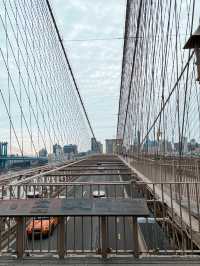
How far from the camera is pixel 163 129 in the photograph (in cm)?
1245

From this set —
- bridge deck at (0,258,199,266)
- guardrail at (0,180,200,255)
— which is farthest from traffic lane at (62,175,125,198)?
bridge deck at (0,258,199,266)

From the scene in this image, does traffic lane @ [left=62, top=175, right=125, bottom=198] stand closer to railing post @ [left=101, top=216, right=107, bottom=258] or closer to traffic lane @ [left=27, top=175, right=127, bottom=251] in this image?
traffic lane @ [left=27, top=175, right=127, bottom=251]

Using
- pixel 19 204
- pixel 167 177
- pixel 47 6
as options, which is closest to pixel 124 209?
pixel 19 204

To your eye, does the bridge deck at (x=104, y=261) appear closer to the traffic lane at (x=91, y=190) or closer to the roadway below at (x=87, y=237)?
the roadway below at (x=87, y=237)

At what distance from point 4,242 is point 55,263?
3.81ft

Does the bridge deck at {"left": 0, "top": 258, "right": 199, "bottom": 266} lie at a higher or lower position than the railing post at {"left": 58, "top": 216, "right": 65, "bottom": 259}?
lower

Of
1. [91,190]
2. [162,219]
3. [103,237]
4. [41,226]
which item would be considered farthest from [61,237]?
[162,219]

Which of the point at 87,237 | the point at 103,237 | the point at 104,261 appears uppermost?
the point at 103,237

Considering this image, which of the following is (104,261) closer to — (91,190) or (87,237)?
(91,190)

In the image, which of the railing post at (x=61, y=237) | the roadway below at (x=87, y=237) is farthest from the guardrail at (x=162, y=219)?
the railing post at (x=61, y=237)

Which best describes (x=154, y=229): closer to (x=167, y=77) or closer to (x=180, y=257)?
(x=180, y=257)

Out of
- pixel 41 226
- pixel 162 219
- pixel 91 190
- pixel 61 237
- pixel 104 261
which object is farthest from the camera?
pixel 162 219

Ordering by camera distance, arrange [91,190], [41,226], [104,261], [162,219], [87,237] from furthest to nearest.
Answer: [87,237]
[162,219]
[91,190]
[41,226]
[104,261]

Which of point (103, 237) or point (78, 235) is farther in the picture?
point (78, 235)
